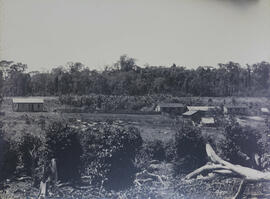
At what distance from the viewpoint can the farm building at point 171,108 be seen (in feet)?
10.4

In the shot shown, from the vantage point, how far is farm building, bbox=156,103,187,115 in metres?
3.18

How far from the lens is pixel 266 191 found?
3.22m

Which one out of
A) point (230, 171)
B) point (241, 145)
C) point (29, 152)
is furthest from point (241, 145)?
point (29, 152)

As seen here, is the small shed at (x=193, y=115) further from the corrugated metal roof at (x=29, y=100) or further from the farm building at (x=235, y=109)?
the corrugated metal roof at (x=29, y=100)

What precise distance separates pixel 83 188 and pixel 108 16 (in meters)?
1.70

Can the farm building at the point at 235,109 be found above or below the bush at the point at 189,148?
above

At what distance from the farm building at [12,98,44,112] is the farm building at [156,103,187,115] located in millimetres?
1154

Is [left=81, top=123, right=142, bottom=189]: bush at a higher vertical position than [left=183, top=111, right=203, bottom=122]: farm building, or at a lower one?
lower

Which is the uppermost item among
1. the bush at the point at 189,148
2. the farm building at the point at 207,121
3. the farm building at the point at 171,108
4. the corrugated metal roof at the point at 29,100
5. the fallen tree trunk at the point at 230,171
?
the corrugated metal roof at the point at 29,100

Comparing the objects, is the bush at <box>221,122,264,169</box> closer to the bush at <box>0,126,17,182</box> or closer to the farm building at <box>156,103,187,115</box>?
the farm building at <box>156,103,187,115</box>

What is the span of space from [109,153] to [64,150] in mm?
444

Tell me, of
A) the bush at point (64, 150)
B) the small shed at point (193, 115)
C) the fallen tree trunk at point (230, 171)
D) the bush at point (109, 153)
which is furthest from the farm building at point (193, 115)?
the bush at point (64, 150)

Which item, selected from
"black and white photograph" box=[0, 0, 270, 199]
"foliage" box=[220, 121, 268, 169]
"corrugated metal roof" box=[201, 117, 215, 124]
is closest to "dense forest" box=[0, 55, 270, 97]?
"black and white photograph" box=[0, 0, 270, 199]

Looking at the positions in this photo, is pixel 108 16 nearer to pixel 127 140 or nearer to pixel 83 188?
pixel 127 140
